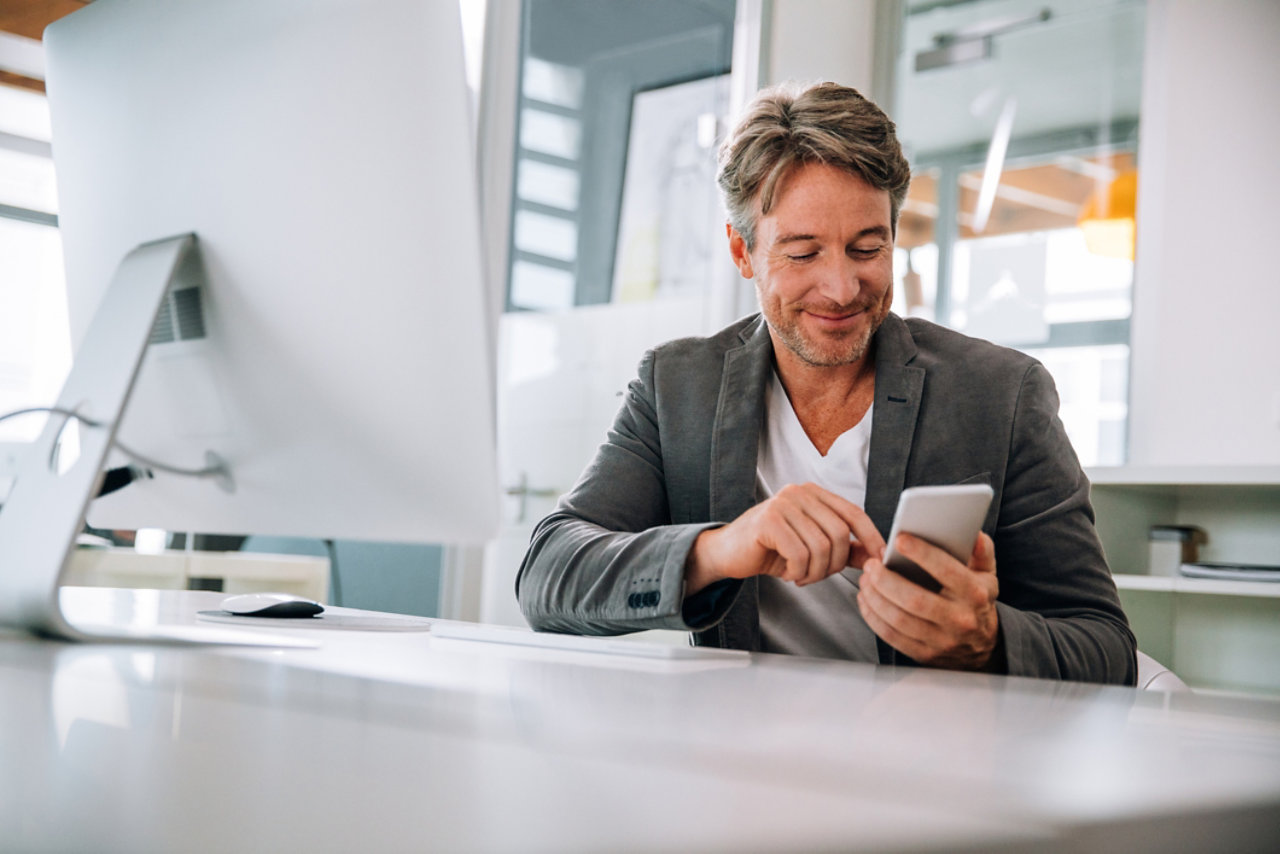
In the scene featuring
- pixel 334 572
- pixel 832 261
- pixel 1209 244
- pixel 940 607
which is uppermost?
pixel 1209 244

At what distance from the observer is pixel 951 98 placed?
12.5 feet

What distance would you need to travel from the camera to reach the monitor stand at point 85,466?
82cm

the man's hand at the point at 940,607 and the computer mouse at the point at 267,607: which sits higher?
the man's hand at the point at 940,607

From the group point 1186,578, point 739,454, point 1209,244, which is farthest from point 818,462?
point 1209,244

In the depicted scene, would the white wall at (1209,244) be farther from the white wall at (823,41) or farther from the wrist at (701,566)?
the wrist at (701,566)

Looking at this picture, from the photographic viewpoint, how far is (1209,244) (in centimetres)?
324

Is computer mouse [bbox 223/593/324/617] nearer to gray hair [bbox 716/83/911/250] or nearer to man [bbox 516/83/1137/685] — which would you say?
man [bbox 516/83/1137/685]

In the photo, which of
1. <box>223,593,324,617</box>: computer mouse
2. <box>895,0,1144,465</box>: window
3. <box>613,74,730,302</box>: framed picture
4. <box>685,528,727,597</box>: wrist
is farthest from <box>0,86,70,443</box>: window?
<box>895,0,1144,465</box>: window

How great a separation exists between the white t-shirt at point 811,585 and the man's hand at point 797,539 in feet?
0.94

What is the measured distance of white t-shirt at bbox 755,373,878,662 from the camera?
4.41ft

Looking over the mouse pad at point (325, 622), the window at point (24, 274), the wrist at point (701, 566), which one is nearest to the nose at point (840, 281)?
the wrist at point (701, 566)

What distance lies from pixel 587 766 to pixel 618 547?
0.81m

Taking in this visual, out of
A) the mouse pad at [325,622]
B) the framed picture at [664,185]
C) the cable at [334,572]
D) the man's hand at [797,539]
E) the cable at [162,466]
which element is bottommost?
the cable at [334,572]

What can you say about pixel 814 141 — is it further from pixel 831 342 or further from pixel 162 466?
pixel 162 466
